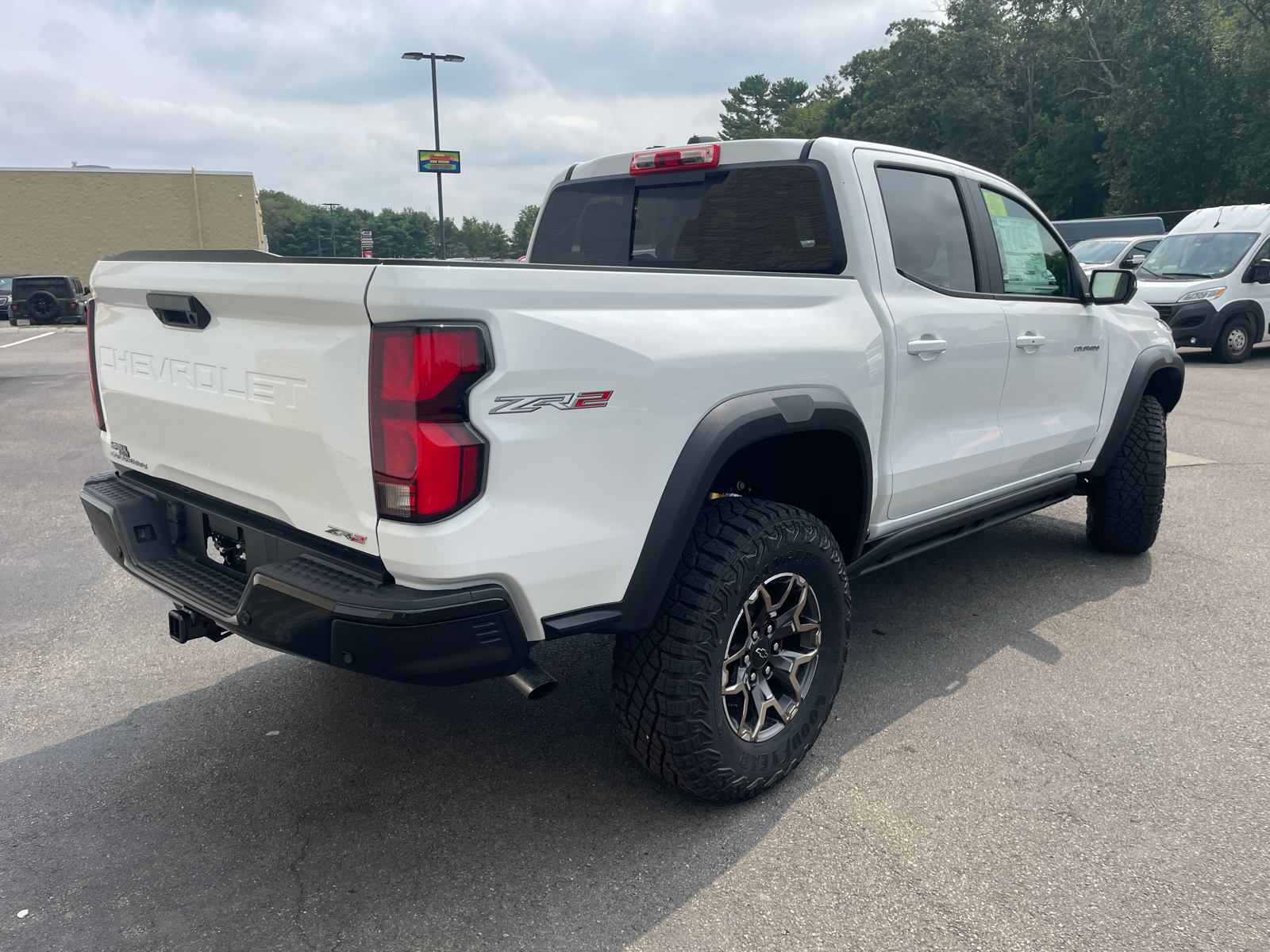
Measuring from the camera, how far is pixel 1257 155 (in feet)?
94.4

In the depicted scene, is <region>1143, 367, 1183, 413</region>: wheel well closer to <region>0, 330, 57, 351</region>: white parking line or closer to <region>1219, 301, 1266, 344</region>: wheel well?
<region>1219, 301, 1266, 344</region>: wheel well

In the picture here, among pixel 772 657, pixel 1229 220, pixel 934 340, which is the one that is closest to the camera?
pixel 772 657

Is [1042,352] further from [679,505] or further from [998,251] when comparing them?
[679,505]

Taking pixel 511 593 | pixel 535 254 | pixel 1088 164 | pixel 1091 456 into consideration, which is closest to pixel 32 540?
pixel 535 254

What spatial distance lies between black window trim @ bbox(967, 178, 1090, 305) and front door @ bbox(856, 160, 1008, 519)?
122 mm

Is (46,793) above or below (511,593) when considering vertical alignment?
below

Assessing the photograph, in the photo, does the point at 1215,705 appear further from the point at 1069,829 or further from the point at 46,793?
the point at 46,793

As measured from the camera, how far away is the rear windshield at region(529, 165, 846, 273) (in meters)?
3.26

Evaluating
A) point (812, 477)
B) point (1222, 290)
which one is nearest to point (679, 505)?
point (812, 477)

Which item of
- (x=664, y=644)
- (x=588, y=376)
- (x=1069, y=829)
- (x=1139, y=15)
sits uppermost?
(x=1139, y=15)

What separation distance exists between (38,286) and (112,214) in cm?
2990

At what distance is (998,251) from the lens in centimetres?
388

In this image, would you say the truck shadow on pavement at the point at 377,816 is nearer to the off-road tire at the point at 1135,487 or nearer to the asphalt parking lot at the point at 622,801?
the asphalt parking lot at the point at 622,801

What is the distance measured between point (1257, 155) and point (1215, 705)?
107 ft
